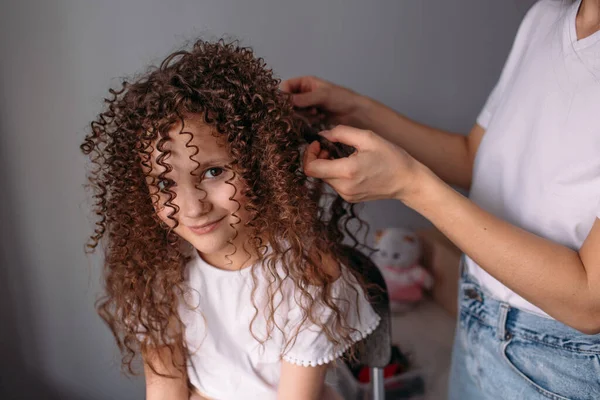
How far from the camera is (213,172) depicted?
0.77 metres

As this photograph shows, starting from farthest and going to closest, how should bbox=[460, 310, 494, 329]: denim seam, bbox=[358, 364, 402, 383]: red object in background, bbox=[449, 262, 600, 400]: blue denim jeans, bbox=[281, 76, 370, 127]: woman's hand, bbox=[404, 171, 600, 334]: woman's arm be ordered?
bbox=[358, 364, 402, 383]: red object in background
bbox=[281, 76, 370, 127]: woman's hand
bbox=[460, 310, 494, 329]: denim seam
bbox=[449, 262, 600, 400]: blue denim jeans
bbox=[404, 171, 600, 334]: woman's arm

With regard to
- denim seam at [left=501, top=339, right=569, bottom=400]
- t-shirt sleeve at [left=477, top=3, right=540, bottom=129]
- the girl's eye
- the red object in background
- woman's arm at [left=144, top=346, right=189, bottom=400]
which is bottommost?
the red object in background

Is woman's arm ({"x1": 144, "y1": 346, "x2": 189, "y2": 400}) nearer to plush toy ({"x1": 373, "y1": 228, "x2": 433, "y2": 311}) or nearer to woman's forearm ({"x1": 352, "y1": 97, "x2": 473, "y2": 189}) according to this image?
woman's forearm ({"x1": 352, "y1": 97, "x2": 473, "y2": 189})

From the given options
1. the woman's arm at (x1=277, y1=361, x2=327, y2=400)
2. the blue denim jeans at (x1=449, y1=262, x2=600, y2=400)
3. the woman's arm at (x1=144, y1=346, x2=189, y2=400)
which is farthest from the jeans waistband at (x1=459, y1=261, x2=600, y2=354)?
the woman's arm at (x1=144, y1=346, x2=189, y2=400)

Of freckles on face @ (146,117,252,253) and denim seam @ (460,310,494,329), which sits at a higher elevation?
freckles on face @ (146,117,252,253)

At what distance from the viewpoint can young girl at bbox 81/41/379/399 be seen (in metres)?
0.75

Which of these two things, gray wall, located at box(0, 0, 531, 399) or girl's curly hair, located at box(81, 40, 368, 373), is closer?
girl's curly hair, located at box(81, 40, 368, 373)

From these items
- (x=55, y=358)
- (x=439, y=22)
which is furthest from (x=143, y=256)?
(x=439, y=22)

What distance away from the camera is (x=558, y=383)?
30.1 inches

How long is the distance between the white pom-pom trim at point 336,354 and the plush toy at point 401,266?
2.29 ft

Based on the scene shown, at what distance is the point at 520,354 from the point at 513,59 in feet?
1.60

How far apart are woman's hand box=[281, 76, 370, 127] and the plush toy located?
27.2 inches

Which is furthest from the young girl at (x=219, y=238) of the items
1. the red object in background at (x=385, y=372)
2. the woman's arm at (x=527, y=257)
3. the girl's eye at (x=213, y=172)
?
the red object in background at (x=385, y=372)

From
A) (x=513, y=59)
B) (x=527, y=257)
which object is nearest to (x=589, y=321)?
(x=527, y=257)
